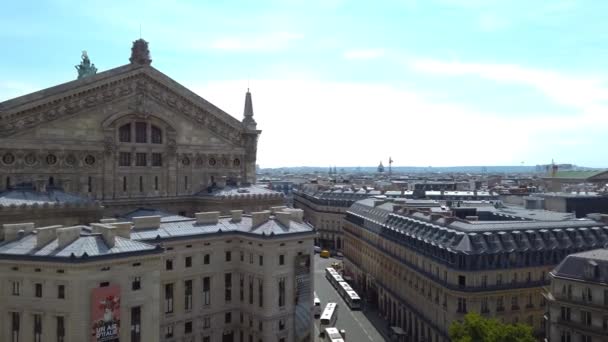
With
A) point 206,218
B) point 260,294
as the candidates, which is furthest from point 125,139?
point 260,294

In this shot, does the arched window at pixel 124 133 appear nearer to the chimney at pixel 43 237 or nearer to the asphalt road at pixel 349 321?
the chimney at pixel 43 237

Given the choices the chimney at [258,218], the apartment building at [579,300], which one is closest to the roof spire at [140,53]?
the chimney at [258,218]

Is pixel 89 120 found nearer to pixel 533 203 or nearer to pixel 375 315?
pixel 375 315

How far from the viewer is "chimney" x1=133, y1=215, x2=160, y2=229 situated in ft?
215

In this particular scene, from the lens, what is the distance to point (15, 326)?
5203cm

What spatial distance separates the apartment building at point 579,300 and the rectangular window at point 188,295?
41.0m

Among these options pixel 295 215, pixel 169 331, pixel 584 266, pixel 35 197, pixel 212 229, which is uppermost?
pixel 35 197

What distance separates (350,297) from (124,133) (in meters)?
49.4

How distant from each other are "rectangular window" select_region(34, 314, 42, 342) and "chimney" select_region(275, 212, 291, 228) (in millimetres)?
29585

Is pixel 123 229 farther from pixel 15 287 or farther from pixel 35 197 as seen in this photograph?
pixel 35 197

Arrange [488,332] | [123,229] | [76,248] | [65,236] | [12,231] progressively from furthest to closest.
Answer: [123,229], [12,231], [488,332], [65,236], [76,248]

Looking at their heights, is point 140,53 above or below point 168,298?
above

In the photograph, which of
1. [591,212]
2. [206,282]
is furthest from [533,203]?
[206,282]

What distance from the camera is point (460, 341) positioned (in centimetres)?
5672
